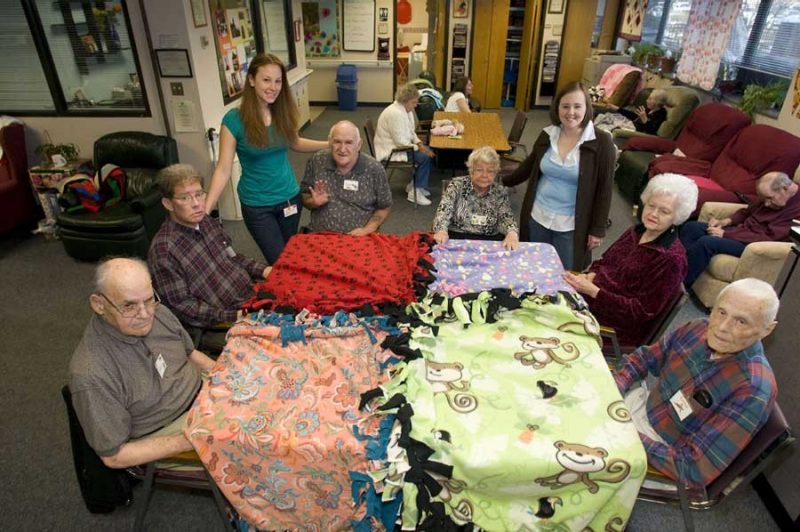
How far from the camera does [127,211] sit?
12.5 feet

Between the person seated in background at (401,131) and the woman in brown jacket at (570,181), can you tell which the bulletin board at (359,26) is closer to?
the person seated in background at (401,131)

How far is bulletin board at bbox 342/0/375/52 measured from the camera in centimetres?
845

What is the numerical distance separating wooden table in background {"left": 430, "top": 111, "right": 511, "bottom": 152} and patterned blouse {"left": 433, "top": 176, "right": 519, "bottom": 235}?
5.74 feet

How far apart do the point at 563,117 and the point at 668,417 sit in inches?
62.4

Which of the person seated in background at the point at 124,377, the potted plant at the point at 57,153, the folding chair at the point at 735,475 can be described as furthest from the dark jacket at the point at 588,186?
the potted plant at the point at 57,153

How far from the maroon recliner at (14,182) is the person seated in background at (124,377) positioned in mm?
3627

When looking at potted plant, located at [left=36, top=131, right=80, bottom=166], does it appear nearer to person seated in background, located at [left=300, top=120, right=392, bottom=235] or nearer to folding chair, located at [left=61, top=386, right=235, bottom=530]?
person seated in background, located at [left=300, top=120, right=392, bottom=235]

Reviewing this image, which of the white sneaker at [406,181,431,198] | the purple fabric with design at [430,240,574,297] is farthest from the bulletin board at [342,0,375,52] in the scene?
the purple fabric with design at [430,240,574,297]

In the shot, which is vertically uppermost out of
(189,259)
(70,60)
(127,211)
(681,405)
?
(70,60)

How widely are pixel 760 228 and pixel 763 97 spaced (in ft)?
5.98

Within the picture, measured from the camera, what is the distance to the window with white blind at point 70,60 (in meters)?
4.05

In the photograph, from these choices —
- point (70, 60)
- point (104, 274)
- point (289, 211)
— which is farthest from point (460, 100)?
point (104, 274)

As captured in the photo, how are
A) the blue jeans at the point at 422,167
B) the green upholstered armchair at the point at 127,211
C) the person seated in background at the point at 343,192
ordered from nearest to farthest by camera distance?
the person seated in background at the point at 343,192 → the green upholstered armchair at the point at 127,211 → the blue jeans at the point at 422,167

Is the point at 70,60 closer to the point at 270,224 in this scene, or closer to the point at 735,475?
the point at 270,224
